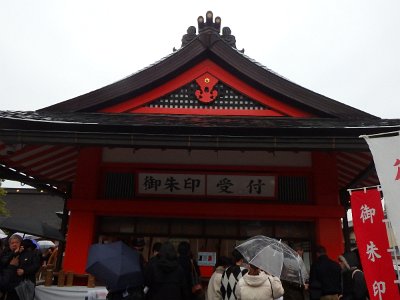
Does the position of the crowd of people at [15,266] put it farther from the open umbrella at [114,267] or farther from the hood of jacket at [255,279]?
the hood of jacket at [255,279]

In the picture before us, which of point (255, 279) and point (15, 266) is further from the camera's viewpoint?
point (15, 266)

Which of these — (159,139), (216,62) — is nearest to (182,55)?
(216,62)

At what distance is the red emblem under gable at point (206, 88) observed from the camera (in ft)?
24.5

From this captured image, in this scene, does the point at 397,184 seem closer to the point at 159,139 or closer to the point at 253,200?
the point at 159,139

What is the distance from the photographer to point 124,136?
5633 mm

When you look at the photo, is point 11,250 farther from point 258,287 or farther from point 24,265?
point 258,287

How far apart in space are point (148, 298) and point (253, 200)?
3.40 m

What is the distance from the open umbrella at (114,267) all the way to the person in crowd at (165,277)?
0.18 m

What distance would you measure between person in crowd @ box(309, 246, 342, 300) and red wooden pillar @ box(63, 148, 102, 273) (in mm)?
4092

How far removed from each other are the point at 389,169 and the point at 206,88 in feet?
13.7

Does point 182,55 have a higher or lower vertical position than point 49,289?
higher

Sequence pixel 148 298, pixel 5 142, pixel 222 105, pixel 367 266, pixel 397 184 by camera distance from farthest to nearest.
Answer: pixel 222 105 → pixel 5 142 → pixel 148 298 → pixel 367 266 → pixel 397 184

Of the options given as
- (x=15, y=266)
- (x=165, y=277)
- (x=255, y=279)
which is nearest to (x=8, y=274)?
(x=15, y=266)

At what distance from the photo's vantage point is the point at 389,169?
13.4 ft
